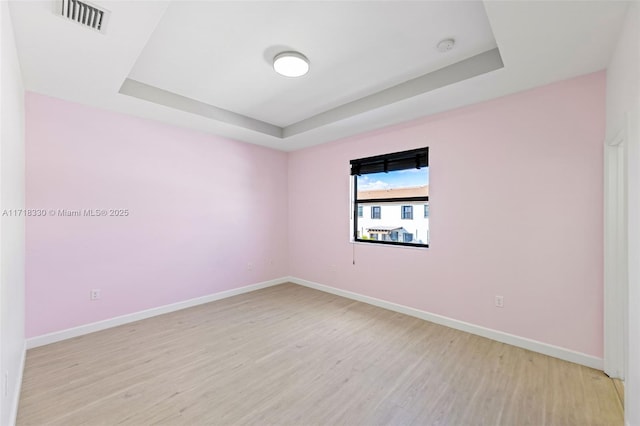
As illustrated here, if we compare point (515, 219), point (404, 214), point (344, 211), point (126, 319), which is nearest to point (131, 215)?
point (126, 319)

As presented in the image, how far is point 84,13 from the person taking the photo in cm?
171

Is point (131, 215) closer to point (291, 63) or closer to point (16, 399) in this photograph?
point (16, 399)

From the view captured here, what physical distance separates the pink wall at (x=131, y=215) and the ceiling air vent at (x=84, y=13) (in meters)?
1.68

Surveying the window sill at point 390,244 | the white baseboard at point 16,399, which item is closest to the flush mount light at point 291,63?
the window sill at point 390,244

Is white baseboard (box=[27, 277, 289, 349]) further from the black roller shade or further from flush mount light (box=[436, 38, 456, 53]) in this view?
flush mount light (box=[436, 38, 456, 53])

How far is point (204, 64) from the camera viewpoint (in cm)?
263

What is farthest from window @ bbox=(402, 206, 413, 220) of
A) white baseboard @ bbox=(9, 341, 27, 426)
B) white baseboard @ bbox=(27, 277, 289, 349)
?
white baseboard @ bbox=(9, 341, 27, 426)

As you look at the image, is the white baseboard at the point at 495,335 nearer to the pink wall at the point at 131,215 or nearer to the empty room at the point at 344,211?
the empty room at the point at 344,211

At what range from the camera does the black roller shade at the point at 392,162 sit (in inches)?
141

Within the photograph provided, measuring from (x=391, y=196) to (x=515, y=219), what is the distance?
5.32ft

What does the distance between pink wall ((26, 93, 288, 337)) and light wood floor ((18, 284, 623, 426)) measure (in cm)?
53

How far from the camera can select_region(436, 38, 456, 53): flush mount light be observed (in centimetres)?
225

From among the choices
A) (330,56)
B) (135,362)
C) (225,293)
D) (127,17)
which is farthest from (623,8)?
A: (225,293)

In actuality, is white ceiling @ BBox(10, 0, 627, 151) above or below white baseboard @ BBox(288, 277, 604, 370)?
above
